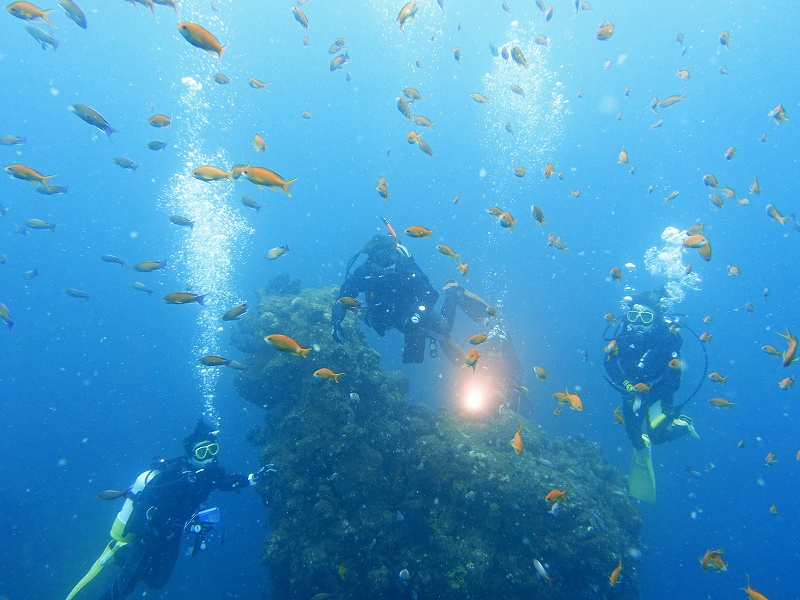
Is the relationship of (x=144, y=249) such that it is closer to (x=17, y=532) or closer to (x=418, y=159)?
(x=418, y=159)

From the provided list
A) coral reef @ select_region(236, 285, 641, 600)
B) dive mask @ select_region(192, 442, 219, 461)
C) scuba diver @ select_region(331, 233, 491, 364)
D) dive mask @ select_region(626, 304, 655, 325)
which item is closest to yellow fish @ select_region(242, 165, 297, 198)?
scuba diver @ select_region(331, 233, 491, 364)

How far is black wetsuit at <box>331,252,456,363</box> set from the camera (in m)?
8.72

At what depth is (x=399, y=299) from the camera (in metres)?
9.06

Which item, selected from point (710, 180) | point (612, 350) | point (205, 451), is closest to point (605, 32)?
point (710, 180)

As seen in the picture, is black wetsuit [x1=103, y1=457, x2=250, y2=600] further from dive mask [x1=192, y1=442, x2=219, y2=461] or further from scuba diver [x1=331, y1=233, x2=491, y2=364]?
scuba diver [x1=331, y1=233, x2=491, y2=364]

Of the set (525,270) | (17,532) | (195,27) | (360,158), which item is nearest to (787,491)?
(525,270)

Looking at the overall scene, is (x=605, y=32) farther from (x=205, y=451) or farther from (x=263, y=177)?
(x=205, y=451)

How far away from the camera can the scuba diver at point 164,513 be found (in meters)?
7.06

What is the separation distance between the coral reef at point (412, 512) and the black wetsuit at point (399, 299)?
1.32 m

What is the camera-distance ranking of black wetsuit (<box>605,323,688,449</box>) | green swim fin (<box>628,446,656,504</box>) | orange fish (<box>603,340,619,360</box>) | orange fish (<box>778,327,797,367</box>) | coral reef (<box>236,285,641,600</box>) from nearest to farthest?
orange fish (<box>778,327,797,367</box>) → coral reef (<box>236,285,641,600</box>) → orange fish (<box>603,340,619,360</box>) → black wetsuit (<box>605,323,688,449</box>) → green swim fin (<box>628,446,656,504</box>)

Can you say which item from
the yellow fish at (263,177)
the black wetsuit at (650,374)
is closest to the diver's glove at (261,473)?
the yellow fish at (263,177)

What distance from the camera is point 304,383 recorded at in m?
8.53

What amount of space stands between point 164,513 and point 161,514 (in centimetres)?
5

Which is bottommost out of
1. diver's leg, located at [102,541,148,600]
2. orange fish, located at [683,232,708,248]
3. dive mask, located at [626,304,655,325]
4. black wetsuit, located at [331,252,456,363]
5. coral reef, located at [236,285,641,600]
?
diver's leg, located at [102,541,148,600]
